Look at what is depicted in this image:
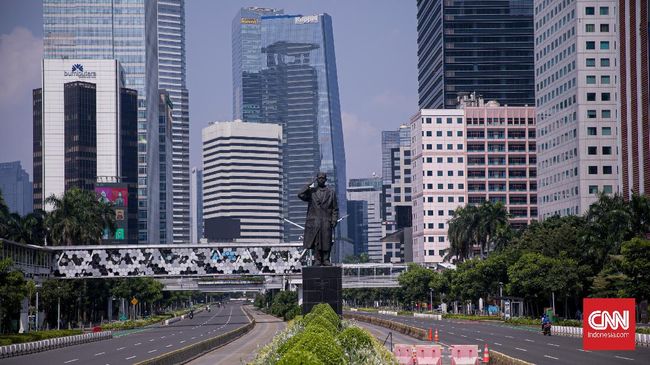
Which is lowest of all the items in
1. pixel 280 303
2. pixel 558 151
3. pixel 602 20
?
pixel 280 303

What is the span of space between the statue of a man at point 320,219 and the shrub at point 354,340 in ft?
58.8

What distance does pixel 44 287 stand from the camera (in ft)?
470

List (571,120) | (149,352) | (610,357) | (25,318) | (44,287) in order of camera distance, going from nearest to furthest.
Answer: (610,357) → (149,352) → (25,318) → (44,287) → (571,120)

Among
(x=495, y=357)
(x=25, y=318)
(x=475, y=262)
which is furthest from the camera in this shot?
(x=475, y=262)

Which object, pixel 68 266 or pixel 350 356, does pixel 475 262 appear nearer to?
pixel 68 266

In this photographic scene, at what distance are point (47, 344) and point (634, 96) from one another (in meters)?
80.8

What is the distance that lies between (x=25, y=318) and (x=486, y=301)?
80.0 metres

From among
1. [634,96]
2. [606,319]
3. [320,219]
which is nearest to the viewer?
[606,319]

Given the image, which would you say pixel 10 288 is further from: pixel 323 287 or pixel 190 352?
pixel 323 287

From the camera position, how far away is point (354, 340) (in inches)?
1523

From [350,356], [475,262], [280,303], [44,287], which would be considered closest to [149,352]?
[350,356]

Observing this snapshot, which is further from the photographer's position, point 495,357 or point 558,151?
point 558,151

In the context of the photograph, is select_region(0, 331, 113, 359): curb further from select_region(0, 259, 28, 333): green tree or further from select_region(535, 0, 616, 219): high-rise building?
select_region(535, 0, 616, 219): high-rise building

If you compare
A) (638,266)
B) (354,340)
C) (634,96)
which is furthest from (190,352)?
(634,96)
